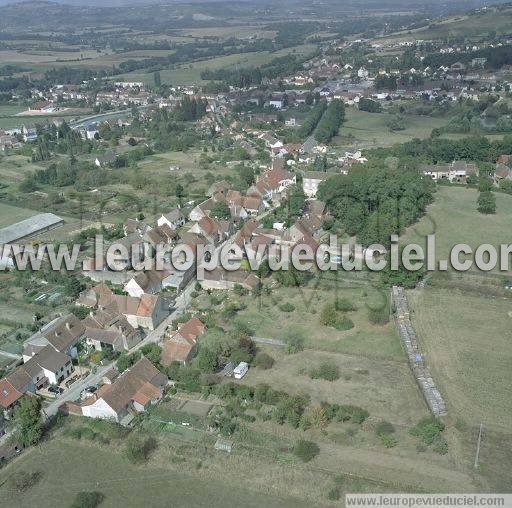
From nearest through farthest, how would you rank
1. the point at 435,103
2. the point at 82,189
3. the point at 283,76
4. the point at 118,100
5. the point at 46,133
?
1. the point at 82,189
2. the point at 46,133
3. the point at 435,103
4. the point at 118,100
5. the point at 283,76

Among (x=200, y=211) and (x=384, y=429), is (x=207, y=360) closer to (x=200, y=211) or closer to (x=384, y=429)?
(x=384, y=429)

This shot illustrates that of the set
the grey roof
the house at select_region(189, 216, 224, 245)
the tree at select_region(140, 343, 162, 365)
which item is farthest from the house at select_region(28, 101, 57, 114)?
the tree at select_region(140, 343, 162, 365)

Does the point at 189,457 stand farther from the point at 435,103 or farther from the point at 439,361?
the point at 435,103

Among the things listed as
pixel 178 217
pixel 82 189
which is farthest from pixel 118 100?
pixel 178 217

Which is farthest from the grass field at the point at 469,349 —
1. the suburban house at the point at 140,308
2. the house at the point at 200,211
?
the house at the point at 200,211

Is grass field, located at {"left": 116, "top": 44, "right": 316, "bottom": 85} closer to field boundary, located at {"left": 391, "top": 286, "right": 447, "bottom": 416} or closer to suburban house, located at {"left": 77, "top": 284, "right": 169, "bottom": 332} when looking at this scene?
suburban house, located at {"left": 77, "top": 284, "right": 169, "bottom": 332}

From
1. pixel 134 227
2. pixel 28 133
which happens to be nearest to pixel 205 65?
pixel 28 133
